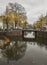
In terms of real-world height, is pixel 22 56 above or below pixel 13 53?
above

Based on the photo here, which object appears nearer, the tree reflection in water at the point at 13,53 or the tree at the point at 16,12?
the tree reflection in water at the point at 13,53

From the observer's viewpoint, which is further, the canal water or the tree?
the tree

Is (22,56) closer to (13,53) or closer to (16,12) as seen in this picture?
(13,53)

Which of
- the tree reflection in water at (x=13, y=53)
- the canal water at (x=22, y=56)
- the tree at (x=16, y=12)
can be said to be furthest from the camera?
the tree at (x=16, y=12)

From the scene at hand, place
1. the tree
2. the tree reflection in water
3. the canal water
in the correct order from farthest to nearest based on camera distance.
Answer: the tree → the tree reflection in water → the canal water

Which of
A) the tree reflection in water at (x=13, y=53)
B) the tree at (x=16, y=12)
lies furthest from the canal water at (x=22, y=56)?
the tree at (x=16, y=12)

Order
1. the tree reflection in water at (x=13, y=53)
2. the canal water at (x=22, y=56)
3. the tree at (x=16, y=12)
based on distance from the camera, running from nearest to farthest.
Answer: the canal water at (x=22, y=56) < the tree reflection in water at (x=13, y=53) < the tree at (x=16, y=12)

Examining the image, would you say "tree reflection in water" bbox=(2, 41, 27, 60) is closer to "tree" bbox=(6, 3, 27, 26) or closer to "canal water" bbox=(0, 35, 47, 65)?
"canal water" bbox=(0, 35, 47, 65)

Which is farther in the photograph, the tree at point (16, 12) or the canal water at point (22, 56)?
the tree at point (16, 12)

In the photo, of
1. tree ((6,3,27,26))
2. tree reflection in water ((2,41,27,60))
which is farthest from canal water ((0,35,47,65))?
tree ((6,3,27,26))

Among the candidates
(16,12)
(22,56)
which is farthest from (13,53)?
(16,12)

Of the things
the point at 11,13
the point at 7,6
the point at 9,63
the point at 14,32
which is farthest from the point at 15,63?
the point at 7,6

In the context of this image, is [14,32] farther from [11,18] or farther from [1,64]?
[1,64]

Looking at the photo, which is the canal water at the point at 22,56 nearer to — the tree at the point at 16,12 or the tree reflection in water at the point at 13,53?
the tree reflection in water at the point at 13,53
